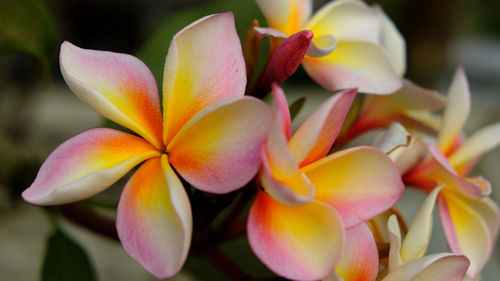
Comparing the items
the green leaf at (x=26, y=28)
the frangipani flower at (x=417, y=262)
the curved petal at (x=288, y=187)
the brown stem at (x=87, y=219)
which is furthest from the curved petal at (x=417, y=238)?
the green leaf at (x=26, y=28)

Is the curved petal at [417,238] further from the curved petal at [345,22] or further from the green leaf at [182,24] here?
the green leaf at [182,24]

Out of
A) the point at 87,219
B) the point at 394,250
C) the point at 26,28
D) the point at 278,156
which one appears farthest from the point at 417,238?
the point at 26,28

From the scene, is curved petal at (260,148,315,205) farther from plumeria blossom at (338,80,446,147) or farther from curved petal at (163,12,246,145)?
plumeria blossom at (338,80,446,147)

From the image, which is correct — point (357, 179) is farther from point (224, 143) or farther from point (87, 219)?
point (87, 219)

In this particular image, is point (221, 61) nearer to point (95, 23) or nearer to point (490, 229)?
point (490, 229)

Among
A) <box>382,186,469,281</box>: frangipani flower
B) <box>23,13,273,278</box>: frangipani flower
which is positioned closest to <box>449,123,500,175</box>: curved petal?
<box>382,186,469,281</box>: frangipani flower
